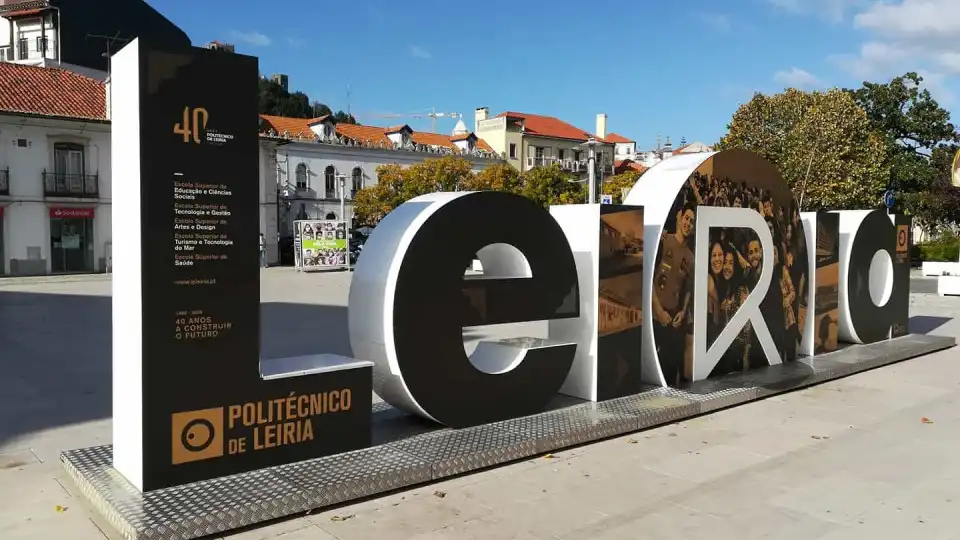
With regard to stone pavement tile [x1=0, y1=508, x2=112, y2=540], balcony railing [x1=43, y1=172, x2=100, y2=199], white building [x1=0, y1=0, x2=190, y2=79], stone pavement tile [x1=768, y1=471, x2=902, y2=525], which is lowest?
stone pavement tile [x1=768, y1=471, x2=902, y2=525]

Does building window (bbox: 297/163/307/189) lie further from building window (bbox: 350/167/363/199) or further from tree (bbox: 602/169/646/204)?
tree (bbox: 602/169/646/204)

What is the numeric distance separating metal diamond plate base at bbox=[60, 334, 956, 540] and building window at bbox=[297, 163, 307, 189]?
134ft

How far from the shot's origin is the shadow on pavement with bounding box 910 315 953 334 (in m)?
15.1

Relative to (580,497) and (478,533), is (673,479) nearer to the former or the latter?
(580,497)

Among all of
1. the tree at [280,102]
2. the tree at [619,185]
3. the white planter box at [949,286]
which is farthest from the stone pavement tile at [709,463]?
the tree at [280,102]

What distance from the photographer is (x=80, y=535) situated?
15.1ft

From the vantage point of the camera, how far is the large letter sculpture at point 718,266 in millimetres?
8359

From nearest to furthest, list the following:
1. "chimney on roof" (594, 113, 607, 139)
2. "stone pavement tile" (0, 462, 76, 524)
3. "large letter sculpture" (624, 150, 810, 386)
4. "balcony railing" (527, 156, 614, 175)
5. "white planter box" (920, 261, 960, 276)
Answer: "stone pavement tile" (0, 462, 76, 524), "large letter sculpture" (624, 150, 810, 386), "white planter box" (920, 261, 960, 276), "balcony railing" (527, 156, 614, 175), "chimney on roof" (594, 113, 607, 139)

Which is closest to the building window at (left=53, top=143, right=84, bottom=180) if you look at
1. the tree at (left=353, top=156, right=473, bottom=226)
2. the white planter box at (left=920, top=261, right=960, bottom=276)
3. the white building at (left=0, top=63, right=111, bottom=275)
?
the white building at (left=0, top=63, right=111, bottom=275)

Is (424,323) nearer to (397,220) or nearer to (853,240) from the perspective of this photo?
(397,220)

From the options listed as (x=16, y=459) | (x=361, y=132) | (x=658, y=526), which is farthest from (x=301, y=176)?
(x=658, y=526)

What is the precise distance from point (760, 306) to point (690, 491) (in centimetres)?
449

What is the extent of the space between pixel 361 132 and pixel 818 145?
30.6 metres

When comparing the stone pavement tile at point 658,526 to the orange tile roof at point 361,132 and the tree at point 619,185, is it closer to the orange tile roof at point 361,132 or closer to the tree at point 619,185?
the orange tile roof at point 361,132
